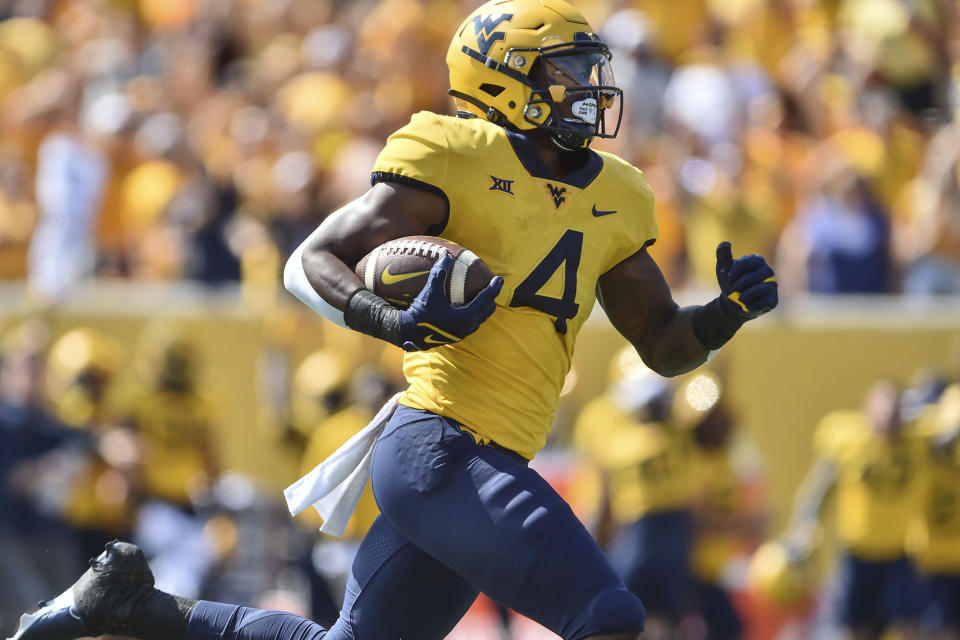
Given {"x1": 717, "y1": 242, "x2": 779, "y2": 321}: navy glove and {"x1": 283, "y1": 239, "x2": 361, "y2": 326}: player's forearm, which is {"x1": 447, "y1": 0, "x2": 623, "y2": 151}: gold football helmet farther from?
{"x1": 283, "y1": 239, "x2": 361, "y2": 326}: player's forearm

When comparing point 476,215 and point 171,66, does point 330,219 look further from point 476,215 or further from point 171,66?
point 171,66

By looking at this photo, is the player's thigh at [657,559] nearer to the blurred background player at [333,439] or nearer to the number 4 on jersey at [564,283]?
the blurred background player at [333,439]

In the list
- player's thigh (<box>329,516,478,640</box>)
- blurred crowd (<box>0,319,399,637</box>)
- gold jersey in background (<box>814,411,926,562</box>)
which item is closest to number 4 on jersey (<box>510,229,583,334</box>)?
player's thigh (<box>329,516,478,640</box>)

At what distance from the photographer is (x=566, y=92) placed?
14.3ft

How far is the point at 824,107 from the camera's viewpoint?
10320mm

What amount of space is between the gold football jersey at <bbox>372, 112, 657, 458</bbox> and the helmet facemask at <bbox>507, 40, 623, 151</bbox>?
0.10 m

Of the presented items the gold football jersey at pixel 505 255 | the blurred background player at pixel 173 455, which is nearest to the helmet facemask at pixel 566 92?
the gold football jersey at pixel 505 255

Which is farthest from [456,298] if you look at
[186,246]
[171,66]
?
[171,66]

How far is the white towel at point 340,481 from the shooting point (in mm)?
4492

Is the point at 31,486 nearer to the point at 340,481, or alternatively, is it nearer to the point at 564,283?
the point at 340,481

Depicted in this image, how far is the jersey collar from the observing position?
4.29m

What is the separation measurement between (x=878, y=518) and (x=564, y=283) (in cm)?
503

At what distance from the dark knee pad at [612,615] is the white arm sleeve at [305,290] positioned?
94cm

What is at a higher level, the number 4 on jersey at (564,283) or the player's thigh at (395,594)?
the number 4 on jersey at (564,283)
